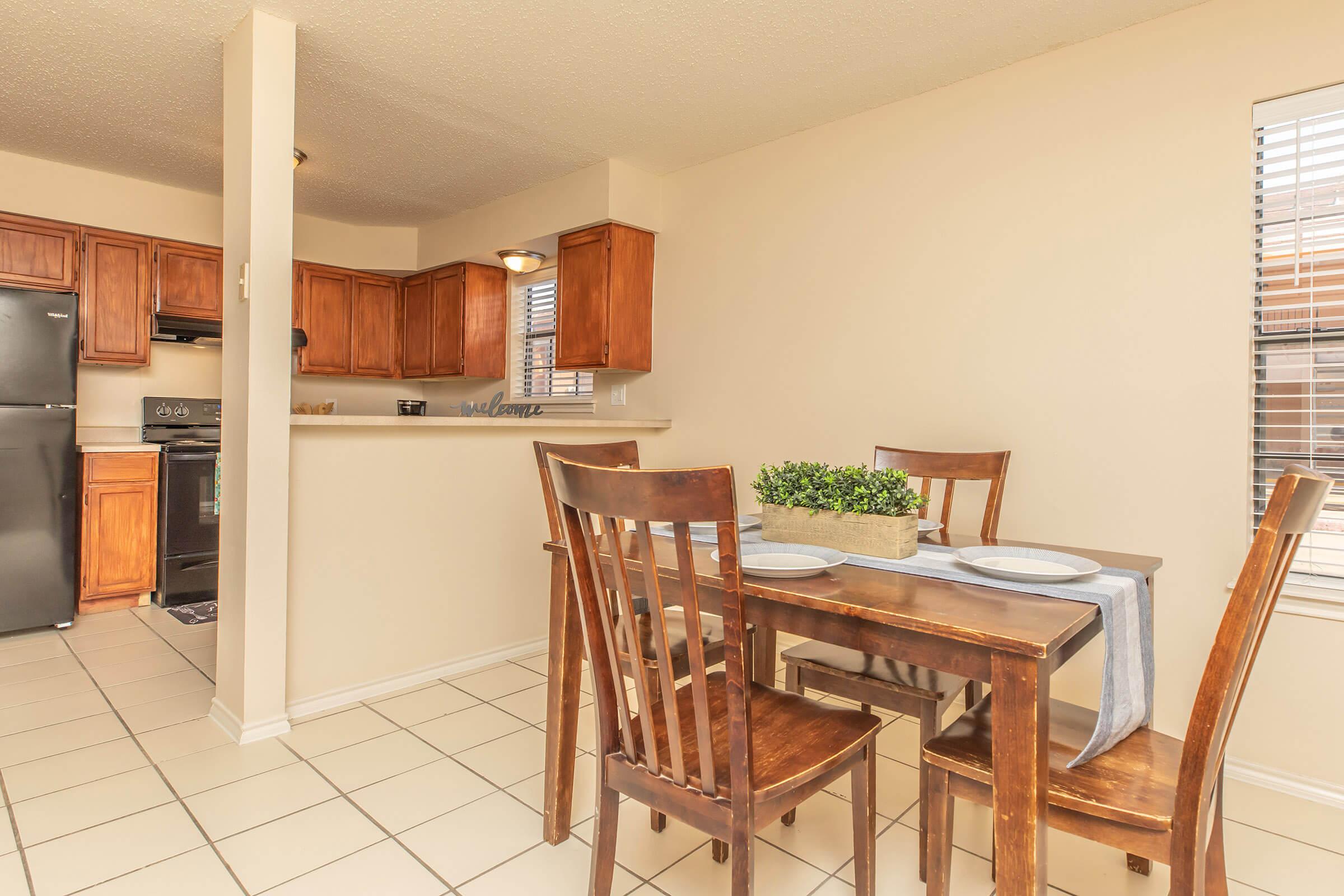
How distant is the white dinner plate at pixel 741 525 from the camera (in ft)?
6.21

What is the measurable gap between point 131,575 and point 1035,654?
4620 mm

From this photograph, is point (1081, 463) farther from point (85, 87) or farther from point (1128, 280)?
point (85, 87)

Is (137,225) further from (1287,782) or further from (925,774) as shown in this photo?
(1287,782)

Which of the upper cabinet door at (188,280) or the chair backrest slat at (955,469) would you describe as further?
the upper cabinet door at (188,280)

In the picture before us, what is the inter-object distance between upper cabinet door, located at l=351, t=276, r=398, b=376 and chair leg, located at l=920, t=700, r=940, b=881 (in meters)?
4.77

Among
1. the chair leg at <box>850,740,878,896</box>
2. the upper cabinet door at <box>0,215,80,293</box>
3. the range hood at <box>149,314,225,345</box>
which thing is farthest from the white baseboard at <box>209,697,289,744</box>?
the upper cabinet door at <box>0,215,80,293</box>

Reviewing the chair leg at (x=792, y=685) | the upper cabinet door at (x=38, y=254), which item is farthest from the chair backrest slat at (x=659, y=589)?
the upper cabinet door at (x=38, y=254)

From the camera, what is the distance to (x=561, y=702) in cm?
178

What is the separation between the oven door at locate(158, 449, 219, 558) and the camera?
398 cm

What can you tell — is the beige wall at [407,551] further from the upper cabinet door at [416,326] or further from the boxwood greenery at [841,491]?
the upper cabinet door at [416,326]

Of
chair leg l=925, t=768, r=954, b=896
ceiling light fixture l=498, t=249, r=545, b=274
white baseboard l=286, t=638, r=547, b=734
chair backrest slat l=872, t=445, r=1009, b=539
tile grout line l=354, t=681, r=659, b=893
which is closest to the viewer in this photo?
chair leg l=925, t=768, r=954, b=896

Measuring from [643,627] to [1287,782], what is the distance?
2.04m

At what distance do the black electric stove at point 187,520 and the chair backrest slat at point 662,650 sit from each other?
364cm

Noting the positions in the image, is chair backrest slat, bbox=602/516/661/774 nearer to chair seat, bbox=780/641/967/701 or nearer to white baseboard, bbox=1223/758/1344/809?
chair seat, bbox=780/641/967/701
